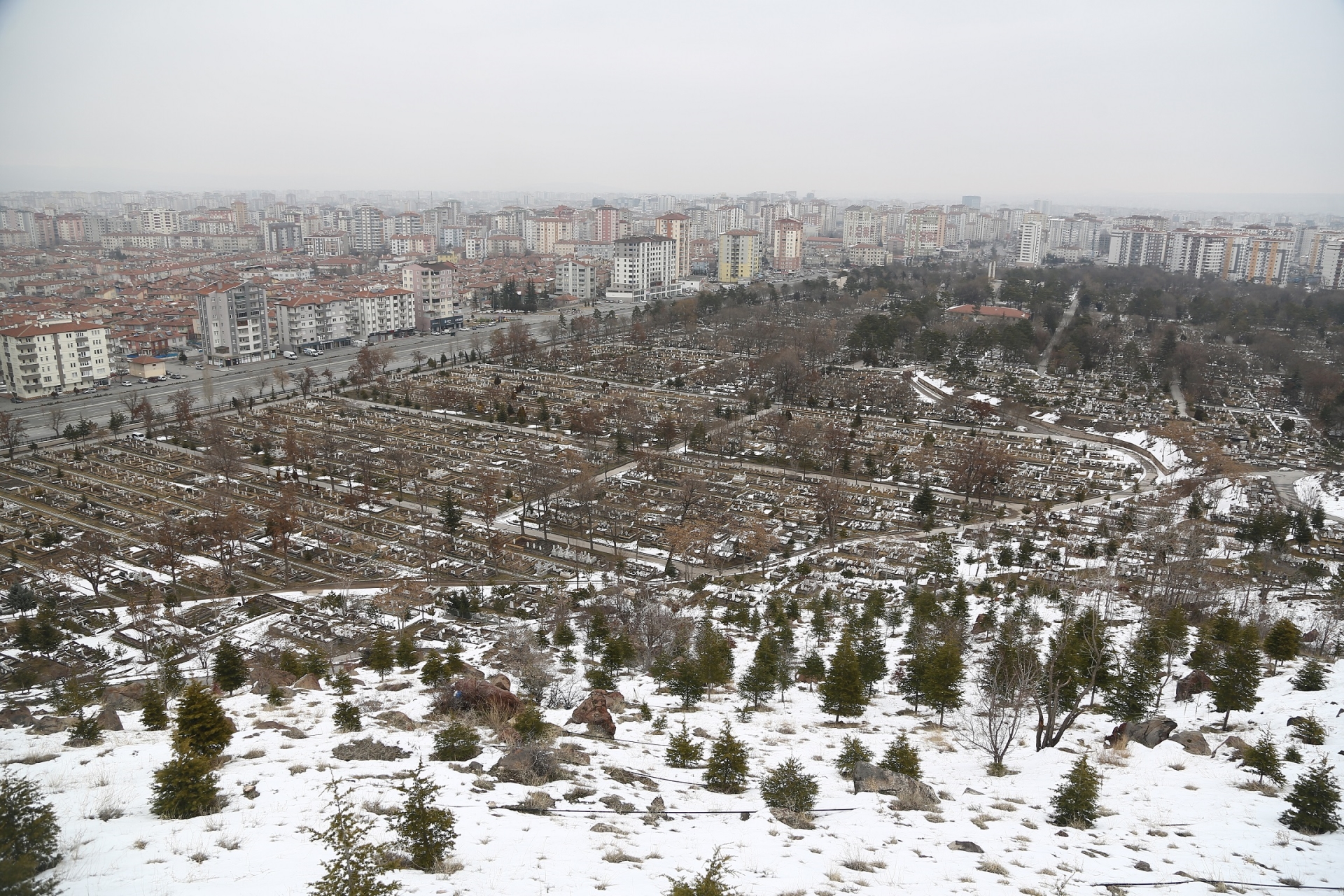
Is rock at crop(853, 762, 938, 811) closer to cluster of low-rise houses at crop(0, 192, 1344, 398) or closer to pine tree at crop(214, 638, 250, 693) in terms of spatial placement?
pine tree at crop(214, 638, 250, 693)

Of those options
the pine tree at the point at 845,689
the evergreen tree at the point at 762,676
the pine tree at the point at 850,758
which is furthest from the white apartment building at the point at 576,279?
the pine tree at the point at 850,758

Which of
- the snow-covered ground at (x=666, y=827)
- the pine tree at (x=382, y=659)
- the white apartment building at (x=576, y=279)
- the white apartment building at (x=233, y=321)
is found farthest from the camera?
the white apartment building at (x=576, y=279)

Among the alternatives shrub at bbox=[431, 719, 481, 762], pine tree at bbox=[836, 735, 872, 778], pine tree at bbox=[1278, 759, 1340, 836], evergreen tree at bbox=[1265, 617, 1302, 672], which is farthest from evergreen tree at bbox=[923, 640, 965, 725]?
shrub at bbox=[431, 719, 481, 762]

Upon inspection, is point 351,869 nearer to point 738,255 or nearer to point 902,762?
point 902,762

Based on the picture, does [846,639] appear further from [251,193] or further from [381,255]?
[251,193]

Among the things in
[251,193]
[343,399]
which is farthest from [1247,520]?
[251,193]

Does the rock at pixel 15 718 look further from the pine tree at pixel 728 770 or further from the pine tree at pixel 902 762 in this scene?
the pine tree at pixel 902 762

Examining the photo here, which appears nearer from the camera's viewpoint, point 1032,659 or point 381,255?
point 1032,659
